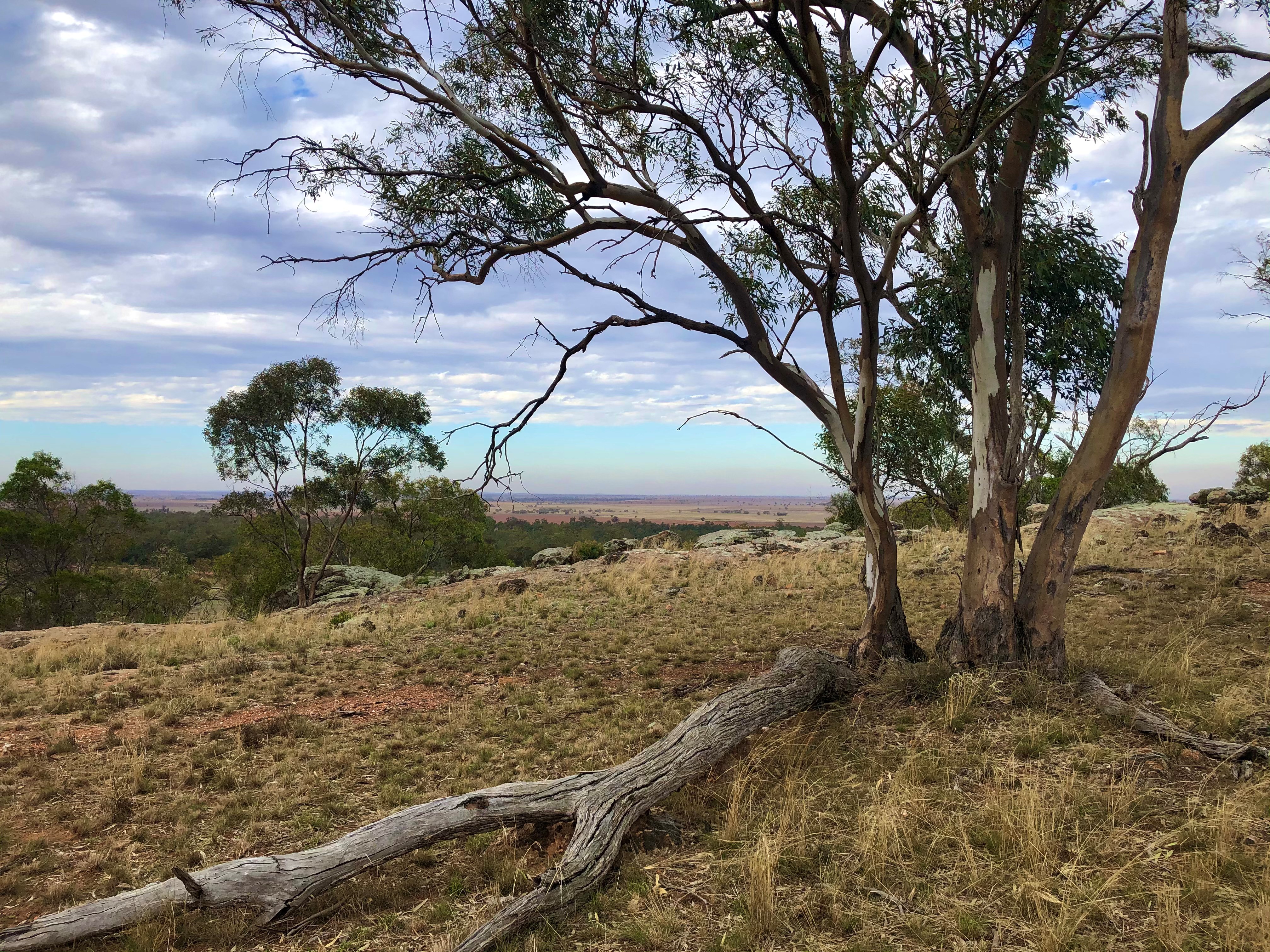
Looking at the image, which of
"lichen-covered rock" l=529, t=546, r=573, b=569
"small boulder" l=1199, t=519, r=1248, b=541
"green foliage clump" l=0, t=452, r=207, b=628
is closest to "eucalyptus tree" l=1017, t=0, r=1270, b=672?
"small boulder" l=1199, t=519, r=1248, b=541

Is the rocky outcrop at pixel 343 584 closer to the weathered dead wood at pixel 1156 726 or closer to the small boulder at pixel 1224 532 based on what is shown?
the weathered dead wood at pixel 1156 726

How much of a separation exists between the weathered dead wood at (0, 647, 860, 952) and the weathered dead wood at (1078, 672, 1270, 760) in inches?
99.9

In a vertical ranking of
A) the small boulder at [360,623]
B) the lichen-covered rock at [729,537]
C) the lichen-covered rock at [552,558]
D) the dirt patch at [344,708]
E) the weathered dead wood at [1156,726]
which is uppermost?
the lichen-covered rock at [729,537]

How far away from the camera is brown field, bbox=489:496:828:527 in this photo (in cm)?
1091

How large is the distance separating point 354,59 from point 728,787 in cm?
714

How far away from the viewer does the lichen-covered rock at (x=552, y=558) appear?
70.3 ft

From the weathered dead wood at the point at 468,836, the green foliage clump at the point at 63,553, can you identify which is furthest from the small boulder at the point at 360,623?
the green foliage clump at the point at 63,553

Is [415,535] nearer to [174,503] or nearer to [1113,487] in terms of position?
[1113,487]

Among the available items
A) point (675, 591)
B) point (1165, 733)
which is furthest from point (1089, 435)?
point (675, 591)

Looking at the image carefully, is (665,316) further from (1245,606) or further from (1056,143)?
(1245,606)

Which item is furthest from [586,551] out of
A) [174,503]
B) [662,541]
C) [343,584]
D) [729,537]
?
[174,503]

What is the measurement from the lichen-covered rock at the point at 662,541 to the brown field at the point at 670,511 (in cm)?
301

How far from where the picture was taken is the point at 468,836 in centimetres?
415

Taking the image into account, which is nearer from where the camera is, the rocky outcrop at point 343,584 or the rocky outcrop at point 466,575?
the rocky outcrop at point 466,575
